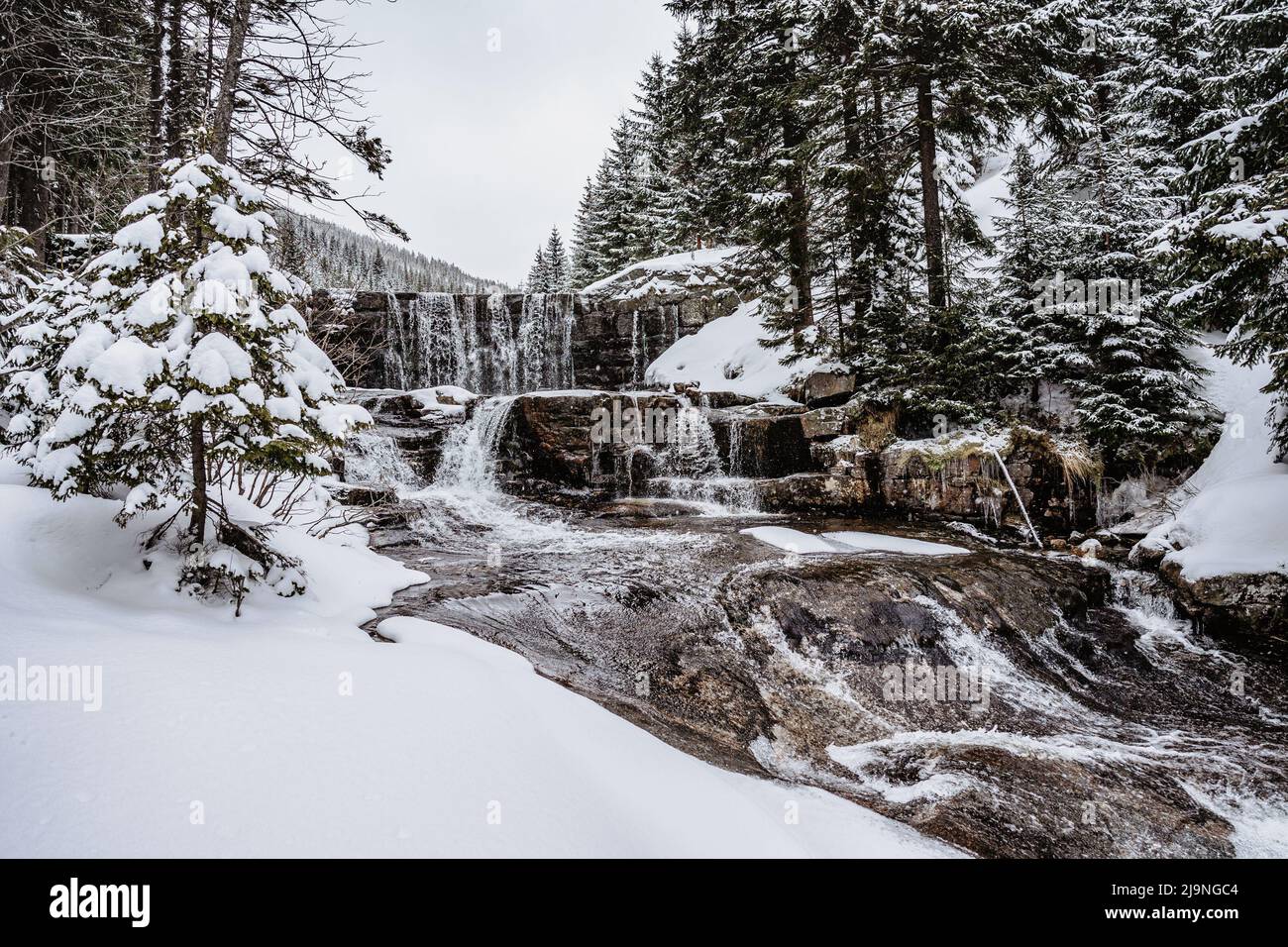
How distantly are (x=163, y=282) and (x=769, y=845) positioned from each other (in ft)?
17.5

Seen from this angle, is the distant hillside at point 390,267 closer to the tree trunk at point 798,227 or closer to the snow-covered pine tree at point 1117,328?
the tree trunk at point 798,227

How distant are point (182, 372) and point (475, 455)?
33.0 ft

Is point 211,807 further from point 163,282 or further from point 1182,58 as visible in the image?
point 1182,58

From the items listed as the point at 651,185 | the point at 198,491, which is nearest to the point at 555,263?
the point at 651,185

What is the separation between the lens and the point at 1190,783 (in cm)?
404

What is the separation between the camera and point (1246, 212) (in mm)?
6500

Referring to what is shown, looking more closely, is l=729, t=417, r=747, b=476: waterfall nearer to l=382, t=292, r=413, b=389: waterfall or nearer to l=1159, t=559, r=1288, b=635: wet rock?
l=1159, t=559, r=1288, b=635: wet rock

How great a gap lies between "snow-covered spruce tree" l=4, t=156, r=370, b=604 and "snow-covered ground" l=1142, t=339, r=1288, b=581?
32.7 feet

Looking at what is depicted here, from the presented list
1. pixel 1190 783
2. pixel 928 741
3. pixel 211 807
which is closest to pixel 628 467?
pixel 928 741

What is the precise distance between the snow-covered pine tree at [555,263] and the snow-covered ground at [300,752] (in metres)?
42.3

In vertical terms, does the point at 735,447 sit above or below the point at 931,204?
below

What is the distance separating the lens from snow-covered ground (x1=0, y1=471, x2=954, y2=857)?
6.43 ft

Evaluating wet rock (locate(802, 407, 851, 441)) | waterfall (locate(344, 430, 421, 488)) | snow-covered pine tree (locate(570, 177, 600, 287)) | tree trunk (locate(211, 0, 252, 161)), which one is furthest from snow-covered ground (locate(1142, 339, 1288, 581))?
snow-covered pine tree (locate(570, 177, 600, 287))

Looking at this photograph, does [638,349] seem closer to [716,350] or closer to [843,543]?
[716,350]
